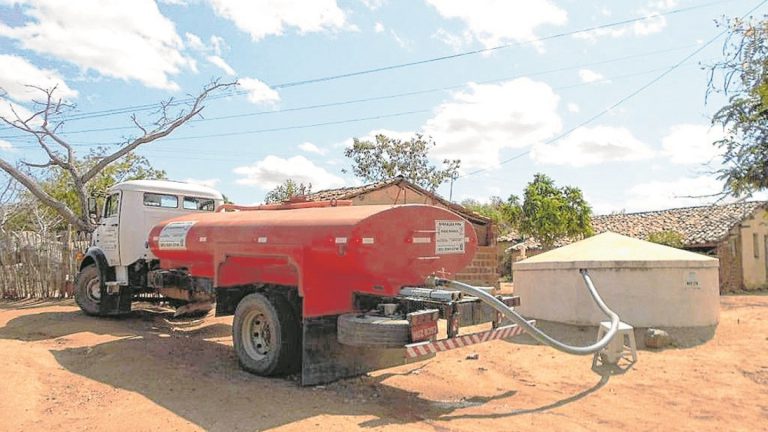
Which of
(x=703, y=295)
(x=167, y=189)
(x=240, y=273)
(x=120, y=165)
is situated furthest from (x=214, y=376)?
(x=120, y=165)

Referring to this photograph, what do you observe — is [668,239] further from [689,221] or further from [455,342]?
[455,342]

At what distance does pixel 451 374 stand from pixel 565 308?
13.7 ft

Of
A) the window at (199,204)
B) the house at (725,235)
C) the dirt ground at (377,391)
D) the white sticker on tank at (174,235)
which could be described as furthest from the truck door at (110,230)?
the house at (725,235)

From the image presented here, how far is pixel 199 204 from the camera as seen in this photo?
11.6 m

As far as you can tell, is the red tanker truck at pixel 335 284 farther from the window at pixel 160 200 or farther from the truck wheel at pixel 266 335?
the window at pixel 160 200

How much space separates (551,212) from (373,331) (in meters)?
21.3

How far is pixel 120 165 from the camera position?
29.8 m

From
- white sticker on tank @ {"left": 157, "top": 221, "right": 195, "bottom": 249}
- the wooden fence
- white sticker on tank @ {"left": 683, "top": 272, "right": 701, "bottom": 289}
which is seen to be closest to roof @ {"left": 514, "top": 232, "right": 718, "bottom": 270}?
white sticker on tank @ {"left": 683, "top": 272, "right": 701, "bottom": 289}

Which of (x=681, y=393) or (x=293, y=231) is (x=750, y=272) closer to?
(x=681, y=393)

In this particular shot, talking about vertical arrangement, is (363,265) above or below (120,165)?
below

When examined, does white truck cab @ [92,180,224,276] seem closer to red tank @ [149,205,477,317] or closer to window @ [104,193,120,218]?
window @ [104,193,120,218]

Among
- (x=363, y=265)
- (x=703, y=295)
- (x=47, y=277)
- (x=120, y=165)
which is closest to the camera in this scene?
(x=363, y=265)

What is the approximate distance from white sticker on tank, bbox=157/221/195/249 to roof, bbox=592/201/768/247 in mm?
24747

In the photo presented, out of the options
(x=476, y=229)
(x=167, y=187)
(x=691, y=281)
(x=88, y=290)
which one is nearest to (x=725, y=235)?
(x=476, y=229)
